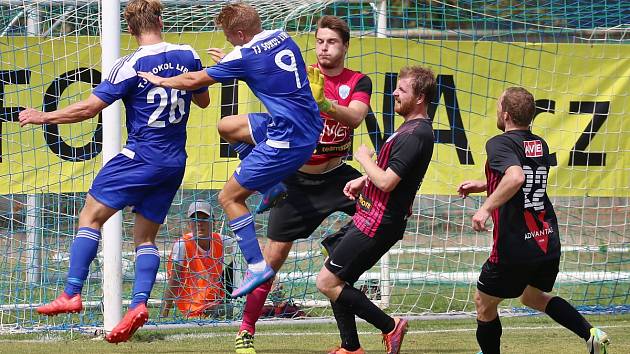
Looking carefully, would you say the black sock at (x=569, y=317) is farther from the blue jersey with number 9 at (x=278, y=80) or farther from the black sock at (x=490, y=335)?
the blue jersey with number 9 at (x=278, y=80)

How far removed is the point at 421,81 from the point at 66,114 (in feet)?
7.41

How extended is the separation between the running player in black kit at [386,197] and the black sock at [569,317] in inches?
38.2

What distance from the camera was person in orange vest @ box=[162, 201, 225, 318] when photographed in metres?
9.95

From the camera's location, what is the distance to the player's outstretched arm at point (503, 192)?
631 centimetres

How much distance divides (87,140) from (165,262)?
54.1 inches

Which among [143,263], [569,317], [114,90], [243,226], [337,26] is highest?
[337,26]

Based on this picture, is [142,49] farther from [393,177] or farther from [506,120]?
[506,120]

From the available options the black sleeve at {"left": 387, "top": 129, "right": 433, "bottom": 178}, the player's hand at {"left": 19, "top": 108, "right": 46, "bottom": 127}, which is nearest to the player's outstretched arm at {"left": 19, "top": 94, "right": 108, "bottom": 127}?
the player's hand at {"left": 19, "top": 108, "right": 46, "bottom": 127}

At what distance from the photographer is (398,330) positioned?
707cm

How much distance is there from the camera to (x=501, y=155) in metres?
6.51

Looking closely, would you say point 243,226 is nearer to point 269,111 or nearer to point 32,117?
point 269,111

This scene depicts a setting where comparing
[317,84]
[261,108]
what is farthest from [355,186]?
[261,108]

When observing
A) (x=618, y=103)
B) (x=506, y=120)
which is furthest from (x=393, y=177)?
(x=618, y=103)

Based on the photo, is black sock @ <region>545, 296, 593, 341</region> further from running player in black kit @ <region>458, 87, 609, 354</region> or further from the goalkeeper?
the goalkeeper
